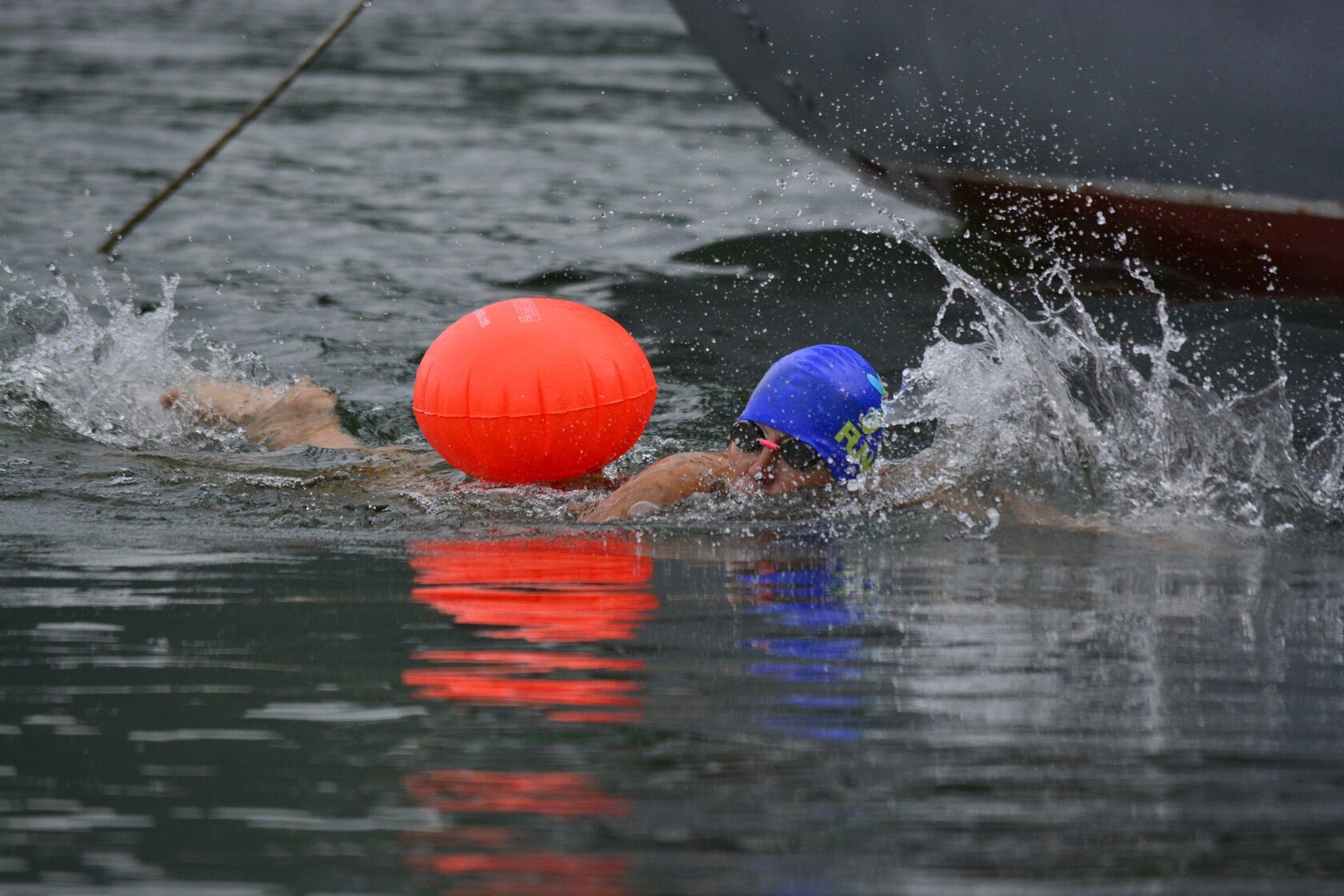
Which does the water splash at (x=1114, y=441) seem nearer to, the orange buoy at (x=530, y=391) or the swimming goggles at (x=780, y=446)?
the swimming goggles at (x=780, y=446)

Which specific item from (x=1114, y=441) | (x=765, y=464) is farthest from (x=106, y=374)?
(x=1114, y=441)

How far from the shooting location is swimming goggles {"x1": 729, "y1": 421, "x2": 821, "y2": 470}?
19.0ft

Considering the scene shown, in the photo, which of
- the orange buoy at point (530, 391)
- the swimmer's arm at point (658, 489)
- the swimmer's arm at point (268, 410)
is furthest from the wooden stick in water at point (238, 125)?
the swimmer's arm at point (658, 489)

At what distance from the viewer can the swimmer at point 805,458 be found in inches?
228

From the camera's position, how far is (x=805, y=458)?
19.1ft

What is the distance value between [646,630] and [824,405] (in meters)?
1.78

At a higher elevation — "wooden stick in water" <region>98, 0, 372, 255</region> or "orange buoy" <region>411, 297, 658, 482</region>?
"wooden stick in water" <region>98, 0, 372, 255</region>

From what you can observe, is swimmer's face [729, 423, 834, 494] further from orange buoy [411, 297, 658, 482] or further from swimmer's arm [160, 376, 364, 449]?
swimmer's arm [160, 376, 364, 449]

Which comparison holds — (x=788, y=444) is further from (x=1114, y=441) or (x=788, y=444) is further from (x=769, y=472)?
(x=1114, y=441)

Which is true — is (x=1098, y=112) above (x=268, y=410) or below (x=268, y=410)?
above

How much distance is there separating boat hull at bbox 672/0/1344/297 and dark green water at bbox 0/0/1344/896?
427 millimetres

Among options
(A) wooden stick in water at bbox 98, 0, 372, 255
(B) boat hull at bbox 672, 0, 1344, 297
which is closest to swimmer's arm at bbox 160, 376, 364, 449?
(A) wooden stick in water at bbox 98, 0, 372, 255

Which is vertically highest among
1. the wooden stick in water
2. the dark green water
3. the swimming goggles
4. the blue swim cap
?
the wooden stick in water

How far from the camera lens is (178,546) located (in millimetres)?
5309
